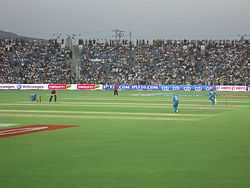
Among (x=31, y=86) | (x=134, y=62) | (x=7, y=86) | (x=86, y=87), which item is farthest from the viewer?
(x=134, y=62)

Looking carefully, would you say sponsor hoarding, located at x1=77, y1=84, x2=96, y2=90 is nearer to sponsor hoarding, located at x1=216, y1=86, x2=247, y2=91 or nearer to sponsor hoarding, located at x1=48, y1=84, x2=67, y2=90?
sponsor hoarding, located at x1=48, y1=84, x2=67, y2=90

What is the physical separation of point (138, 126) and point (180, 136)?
158 inches

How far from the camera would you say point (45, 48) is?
85.9 metres

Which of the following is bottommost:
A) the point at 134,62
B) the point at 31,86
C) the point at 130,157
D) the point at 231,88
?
the point at 130,157

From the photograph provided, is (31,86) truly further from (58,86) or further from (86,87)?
(86,87)

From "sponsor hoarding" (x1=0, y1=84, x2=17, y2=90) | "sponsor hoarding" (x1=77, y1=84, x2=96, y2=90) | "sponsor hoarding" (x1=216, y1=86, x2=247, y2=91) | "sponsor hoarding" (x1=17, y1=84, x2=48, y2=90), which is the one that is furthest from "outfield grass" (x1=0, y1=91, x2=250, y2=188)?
"sponsor hoarding" (x1=0, y1=84, x2=17, y2=90)

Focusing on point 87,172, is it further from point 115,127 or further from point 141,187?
point 115,127

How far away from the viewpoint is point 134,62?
80812mm

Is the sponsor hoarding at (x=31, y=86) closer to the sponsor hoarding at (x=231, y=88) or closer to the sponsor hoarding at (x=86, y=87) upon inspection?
the sponsor hoarding at (x=86, y=87)

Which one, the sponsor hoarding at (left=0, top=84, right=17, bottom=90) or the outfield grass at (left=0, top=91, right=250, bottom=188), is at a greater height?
the sponsor hoarding at (left=0, top=84, right=17, bottom=90)

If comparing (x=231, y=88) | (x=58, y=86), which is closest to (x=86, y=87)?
(x=58, y=86)

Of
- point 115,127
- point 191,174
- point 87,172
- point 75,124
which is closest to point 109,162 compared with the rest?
point 87,172

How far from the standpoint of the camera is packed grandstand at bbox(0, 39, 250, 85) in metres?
74.9

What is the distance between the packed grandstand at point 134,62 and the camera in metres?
74.9
